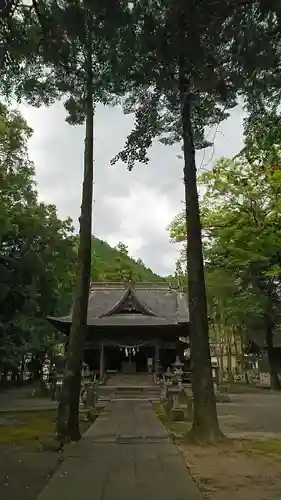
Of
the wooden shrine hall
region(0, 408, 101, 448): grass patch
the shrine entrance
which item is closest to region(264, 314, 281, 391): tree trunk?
the wooden shrine hall

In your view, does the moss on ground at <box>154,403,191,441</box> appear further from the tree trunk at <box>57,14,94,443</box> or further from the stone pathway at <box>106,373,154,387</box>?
the stone pathway at <box>106,373,154,387</box>

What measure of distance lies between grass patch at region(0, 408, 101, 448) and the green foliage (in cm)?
329

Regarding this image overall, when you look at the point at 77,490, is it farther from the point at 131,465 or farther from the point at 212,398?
the point at 212,398

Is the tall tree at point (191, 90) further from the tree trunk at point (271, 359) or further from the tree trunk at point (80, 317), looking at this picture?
the tree trunk at point (271, 359)

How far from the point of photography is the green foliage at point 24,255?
17219mm

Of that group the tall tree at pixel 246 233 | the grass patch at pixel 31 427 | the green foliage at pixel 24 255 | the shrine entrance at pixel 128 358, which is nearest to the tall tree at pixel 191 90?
the grass patch at pixel 31 427

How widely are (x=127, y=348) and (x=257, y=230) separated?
9.43 metres

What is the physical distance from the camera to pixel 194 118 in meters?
9.12

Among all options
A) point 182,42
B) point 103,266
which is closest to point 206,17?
point 182,42

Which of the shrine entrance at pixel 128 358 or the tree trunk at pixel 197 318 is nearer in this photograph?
the tree trunk at pixel 197 318

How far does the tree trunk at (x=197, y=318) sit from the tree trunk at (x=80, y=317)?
2.00m

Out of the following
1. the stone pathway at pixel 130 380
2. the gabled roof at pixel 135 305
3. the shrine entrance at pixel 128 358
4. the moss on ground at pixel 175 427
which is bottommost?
the moss on ground at pixel 175 427

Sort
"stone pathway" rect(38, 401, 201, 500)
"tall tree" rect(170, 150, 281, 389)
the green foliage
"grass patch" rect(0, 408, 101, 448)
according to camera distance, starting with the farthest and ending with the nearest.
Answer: "tall tree" rect(170, 150, 281, 389), the green foliage, "grass patch" rect(0, 408, 101, 448), "stone pathway" rect(38, 401, 201, 500)

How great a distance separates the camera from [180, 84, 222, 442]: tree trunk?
27.4ft
